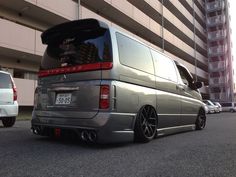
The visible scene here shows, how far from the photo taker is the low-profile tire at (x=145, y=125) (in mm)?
5458

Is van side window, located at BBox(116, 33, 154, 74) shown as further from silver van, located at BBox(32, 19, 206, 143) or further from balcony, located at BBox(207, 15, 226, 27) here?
balcony, located at BBox(207, 15, 226, 27)

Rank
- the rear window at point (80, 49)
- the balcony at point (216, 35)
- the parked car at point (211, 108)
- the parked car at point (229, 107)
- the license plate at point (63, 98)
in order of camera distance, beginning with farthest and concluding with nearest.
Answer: the balcony at point (216, 35) < the parked car at point (229, 107) < the parked car at point (211, 108) < the license plate at point (63, 98) < the rear window at point (80, 49)

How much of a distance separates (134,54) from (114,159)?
2254 mm

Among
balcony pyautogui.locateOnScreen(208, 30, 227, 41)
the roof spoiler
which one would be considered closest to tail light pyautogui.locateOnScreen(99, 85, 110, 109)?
the roof spoiler

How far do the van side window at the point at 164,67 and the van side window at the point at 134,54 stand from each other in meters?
0.26

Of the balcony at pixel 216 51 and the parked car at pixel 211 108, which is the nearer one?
the parked car at pixel 211 108

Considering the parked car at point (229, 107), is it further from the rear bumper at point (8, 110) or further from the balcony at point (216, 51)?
the rear bumper at point (8, 110)

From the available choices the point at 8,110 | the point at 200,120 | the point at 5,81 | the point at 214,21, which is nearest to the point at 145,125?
the point at 200,120

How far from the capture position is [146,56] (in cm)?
611

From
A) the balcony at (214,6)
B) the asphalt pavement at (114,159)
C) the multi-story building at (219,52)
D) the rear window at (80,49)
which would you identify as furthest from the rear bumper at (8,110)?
the balcony at (214,6)

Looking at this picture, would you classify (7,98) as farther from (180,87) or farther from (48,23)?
(48,23)

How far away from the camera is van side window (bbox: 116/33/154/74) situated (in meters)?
5.27

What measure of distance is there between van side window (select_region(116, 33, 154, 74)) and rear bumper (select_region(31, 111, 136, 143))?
3.08 ft

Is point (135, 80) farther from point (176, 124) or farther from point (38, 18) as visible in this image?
point (38, 18)
